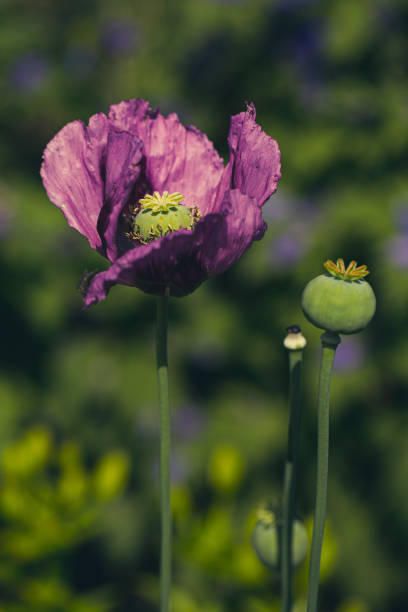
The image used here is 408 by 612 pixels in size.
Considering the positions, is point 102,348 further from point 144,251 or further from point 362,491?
point 144,251

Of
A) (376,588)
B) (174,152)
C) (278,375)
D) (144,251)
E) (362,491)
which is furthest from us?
(278,375)

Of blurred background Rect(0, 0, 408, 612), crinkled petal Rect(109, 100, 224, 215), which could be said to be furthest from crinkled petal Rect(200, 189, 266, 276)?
blurred background Rect(0, 0, 408, 612)

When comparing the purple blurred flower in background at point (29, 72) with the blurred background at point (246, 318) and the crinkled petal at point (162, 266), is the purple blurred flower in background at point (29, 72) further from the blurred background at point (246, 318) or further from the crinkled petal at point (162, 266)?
the crinkled petal at point (162, 266)

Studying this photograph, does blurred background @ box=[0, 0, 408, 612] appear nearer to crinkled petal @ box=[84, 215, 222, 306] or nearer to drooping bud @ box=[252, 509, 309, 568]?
drooping bud @ box=[252, 509, 309, 568]

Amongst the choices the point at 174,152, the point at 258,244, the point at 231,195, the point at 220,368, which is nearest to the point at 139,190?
the point at 174,152

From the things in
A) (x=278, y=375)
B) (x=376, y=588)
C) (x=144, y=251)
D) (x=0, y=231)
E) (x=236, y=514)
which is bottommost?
(x=376, y=588)

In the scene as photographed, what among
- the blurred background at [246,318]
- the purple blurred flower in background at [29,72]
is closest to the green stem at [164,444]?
the blurred background at [246,318]

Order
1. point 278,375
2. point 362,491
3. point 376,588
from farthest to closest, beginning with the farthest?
point 278,375, point 362,491, point 376,588

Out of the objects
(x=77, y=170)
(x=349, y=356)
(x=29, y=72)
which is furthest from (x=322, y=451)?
(x=29, y=72)
